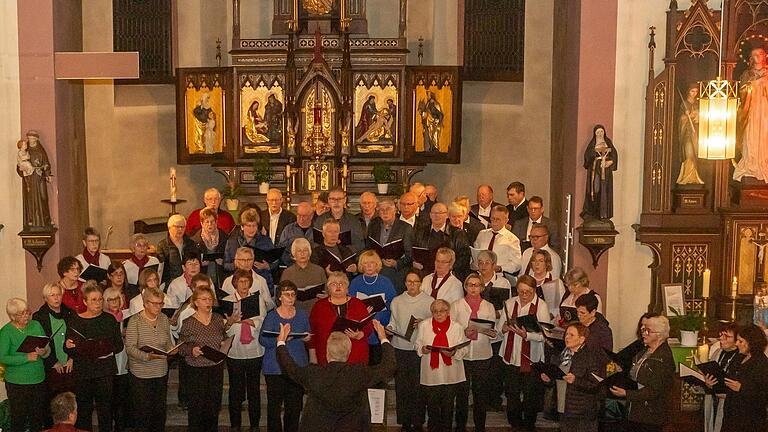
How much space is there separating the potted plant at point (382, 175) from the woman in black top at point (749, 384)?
7.86m

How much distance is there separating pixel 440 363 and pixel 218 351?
1862 millimetres

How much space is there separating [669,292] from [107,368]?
19.4 ft

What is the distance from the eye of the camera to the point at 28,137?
11609 mm

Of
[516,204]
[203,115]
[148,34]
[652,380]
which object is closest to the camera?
[652,380]

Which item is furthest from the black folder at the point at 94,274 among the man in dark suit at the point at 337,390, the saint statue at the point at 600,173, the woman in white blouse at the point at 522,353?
the saint statue at the point at 600,173

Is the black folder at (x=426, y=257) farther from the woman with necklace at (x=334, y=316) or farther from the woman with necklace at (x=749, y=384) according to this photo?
the woman with necklace at (x=749, y=384)

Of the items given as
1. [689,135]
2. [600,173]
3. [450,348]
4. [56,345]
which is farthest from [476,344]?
[689,135]

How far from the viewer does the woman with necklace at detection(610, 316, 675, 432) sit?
816cm

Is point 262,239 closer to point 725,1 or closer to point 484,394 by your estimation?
point 484,394

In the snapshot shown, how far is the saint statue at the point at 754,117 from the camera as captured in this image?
458 inches

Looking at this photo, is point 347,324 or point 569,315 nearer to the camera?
point 347,324

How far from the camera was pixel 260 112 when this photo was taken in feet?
51.9

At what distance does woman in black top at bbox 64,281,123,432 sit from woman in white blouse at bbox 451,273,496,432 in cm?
291

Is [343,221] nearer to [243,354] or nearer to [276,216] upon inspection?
[276,216]
